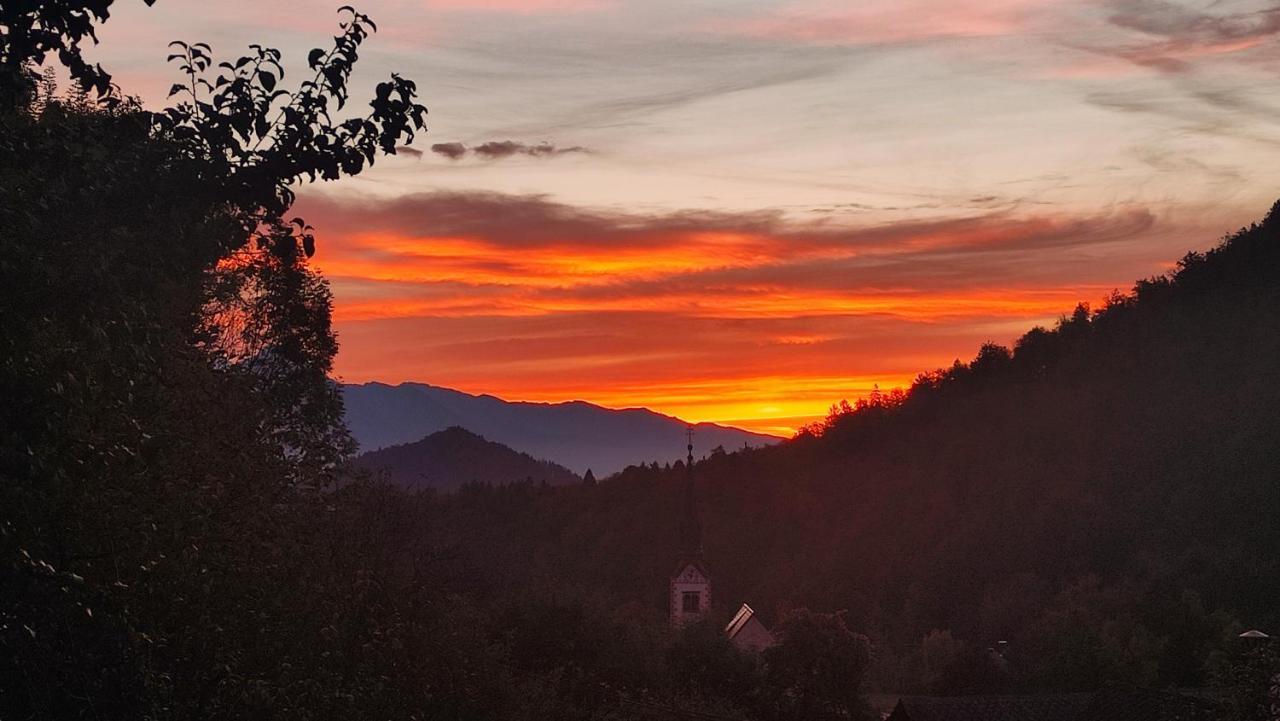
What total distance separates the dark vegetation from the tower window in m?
12.4

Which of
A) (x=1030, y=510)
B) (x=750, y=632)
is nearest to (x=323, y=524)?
(x=750, y=632)

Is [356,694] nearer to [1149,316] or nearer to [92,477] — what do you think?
[92,477]

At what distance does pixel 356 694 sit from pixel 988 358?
122800 mm

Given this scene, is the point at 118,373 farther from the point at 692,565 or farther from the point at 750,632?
the point at 692,565

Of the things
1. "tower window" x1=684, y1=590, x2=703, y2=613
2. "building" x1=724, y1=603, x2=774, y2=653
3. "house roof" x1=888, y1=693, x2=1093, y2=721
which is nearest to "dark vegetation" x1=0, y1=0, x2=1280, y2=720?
"house roof" x1=888, y1=693, x2=1093, y2=721

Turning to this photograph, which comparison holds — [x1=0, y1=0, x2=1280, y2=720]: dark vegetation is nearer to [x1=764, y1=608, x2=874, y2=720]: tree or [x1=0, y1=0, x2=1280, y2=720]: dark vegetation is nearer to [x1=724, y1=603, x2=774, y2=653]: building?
[x1=764, y1=608, x2=874, y2=720]: tree

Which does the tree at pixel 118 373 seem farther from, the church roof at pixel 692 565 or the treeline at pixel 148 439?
the church roof at pixel 692 565

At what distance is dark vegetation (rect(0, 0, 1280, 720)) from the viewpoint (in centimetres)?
930

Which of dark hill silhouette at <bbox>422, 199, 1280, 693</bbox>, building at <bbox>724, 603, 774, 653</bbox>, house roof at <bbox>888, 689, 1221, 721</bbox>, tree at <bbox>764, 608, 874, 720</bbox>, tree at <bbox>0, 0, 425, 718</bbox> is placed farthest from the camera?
building at <bbox>724, 603, 774, 653</bbox>

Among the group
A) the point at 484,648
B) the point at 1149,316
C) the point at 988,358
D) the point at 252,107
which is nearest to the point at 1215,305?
the point at 1149,316

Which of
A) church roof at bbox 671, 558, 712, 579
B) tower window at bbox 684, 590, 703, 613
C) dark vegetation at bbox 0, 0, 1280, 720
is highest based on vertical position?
dark vegetation at bbox 0, 0, 1280, 720

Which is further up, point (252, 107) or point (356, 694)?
point (252, 107)

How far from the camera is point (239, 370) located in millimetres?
30062

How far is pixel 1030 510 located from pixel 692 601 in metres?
30.1
